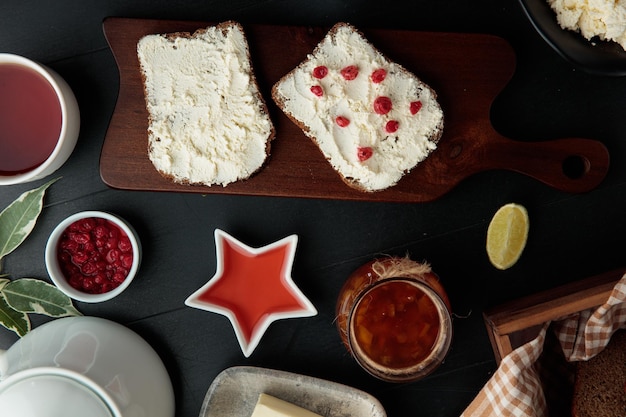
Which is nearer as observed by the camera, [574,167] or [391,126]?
[391,126]

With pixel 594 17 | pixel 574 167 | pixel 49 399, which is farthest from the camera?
pixel 574 167

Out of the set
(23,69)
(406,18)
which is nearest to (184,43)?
(23,69)

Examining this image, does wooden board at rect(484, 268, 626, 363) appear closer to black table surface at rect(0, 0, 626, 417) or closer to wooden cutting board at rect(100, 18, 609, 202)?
black table surface at rect(0, 0, 626, 417)

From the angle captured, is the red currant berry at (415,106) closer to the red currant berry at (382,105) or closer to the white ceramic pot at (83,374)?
the red currant berry at (382,105)

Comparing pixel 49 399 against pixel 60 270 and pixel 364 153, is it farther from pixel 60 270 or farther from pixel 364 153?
pixel 364 153

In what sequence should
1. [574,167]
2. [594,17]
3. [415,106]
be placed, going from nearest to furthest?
1. [594,17]
2. [415,106]
3. [574,167]

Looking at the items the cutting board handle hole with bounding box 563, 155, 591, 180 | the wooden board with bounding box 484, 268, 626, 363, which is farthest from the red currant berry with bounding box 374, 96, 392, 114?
the wooden board with bounding box 484, 268, 626, 363

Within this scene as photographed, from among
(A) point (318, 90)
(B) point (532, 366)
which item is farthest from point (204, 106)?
(B) point (532, 366)
